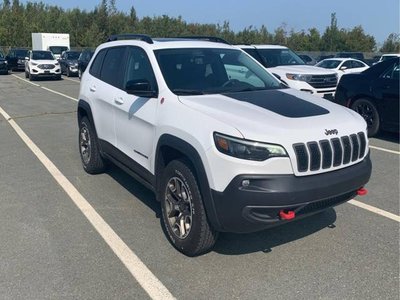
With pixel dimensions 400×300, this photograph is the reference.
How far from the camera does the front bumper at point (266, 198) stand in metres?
3.19

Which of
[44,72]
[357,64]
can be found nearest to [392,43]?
[357,64]

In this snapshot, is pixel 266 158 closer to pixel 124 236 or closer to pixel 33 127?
pixel 124 236

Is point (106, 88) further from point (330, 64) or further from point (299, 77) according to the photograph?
point (330, 64)

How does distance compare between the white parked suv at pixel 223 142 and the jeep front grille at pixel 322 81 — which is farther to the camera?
the jeep front grille at pixel 322 81

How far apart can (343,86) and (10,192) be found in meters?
6.86

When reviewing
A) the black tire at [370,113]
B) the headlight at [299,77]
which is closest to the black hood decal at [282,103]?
the black tire at [370,113]

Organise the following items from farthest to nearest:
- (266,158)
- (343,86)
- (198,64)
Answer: (343,86) < (198,64) < (266,158)

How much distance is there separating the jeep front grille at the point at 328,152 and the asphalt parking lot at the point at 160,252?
0.87 m

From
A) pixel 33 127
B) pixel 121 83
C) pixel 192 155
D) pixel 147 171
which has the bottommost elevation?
pixel 33 127

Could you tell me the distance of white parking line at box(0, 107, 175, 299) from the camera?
3.31m

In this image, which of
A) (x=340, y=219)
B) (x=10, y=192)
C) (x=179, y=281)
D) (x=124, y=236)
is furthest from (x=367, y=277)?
(x=10, y=192)

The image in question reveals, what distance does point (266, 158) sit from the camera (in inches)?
127

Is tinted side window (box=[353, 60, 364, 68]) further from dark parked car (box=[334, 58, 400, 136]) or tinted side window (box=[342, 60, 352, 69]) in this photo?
dark parked car (box=[334, 58, 400, 136])

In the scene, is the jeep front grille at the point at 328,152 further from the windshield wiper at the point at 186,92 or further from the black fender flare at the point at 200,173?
the windshield wiper at the point at 186,92
